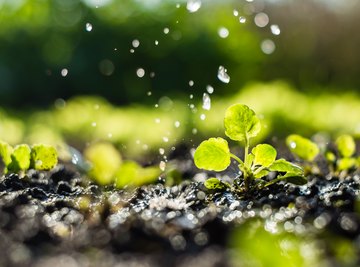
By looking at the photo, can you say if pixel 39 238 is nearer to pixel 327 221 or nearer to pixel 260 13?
pixel 327 221

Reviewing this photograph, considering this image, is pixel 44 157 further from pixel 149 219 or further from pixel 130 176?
pixel 149 219

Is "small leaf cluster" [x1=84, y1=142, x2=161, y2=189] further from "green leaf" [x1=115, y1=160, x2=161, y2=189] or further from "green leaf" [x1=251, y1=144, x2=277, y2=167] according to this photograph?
"green leaf" [x1=251, y1=144, x2=277, y2=167]

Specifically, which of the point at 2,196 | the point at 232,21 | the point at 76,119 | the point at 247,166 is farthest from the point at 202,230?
the point at 232,21

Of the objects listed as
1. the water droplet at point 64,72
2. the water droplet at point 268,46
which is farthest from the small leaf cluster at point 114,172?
the water droplet at point 268,46

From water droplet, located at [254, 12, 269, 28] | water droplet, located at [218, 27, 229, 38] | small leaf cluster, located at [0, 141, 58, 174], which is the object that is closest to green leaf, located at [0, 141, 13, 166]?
small leaf cluster, located at [0, 141, 58, 174]

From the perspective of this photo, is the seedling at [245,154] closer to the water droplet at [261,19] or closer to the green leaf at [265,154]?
the green leaf at [265,154]
